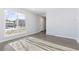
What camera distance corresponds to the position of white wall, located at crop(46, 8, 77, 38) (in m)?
2.02

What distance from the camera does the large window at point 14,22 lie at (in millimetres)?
1965

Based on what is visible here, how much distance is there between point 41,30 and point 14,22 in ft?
2.82

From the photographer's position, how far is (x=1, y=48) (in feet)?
6.45

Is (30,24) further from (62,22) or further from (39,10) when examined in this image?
(62,22)

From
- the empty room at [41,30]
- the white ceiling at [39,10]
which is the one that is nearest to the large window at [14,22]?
the empty room at [41,30]

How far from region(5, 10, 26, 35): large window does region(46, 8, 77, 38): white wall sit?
77 cm

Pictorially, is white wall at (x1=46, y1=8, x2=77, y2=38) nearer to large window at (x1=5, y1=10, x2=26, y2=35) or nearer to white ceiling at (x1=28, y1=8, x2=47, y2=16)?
white ceiling at (x1=28, y1=8, x2=47, y2=16)

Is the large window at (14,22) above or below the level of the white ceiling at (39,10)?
below

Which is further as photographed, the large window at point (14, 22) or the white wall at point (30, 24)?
the white wall at point (30, 24)

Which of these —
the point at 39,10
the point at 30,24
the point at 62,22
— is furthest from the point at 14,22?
the point at 62,22

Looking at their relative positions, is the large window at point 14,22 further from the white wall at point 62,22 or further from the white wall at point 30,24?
the white wall at point 62,22

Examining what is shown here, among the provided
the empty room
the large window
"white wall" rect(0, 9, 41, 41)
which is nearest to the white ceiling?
the empty room

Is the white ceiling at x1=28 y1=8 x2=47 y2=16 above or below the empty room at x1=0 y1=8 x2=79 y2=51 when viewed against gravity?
above
